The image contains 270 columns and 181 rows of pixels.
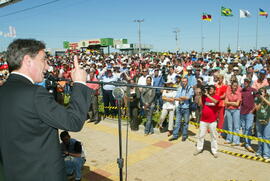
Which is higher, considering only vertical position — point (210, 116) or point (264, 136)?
point (210, 116)

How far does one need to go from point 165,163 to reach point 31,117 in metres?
4.60

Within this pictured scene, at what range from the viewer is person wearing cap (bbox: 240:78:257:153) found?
619cm

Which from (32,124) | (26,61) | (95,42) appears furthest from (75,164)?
(95,42)

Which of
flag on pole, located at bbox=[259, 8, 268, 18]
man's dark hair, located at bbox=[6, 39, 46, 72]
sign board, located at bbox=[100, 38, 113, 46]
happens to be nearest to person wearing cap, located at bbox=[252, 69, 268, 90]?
man's dark hair, located at bbox=[6, 39, 46, 72]

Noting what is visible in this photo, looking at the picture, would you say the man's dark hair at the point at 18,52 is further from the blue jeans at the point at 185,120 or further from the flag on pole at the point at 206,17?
A: the flag on pole at the point at 206,17

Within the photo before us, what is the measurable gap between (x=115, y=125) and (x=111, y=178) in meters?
4.11

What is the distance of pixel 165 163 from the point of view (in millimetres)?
5496

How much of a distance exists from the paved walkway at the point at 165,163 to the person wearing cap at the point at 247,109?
542 mm

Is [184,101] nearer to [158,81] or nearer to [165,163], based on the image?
[165,163]

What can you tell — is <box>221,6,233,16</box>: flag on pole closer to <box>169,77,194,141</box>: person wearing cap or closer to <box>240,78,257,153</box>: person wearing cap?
<box>240,78,257,153</box>: person wearing cap

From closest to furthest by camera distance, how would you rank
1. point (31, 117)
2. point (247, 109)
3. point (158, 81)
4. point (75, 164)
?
point (31, 117) → point (75, 164) → point (247, 109) → point (158, 81)

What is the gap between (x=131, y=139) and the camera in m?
7.20

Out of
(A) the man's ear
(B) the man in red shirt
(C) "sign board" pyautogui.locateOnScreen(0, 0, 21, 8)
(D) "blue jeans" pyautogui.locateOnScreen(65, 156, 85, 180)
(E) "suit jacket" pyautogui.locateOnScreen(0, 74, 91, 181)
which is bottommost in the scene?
(D) "blue jeans" pyautogui.locateOnScreen(65, 156, 85, 180)

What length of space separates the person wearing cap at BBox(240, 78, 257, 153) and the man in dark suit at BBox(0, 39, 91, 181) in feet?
19.2
